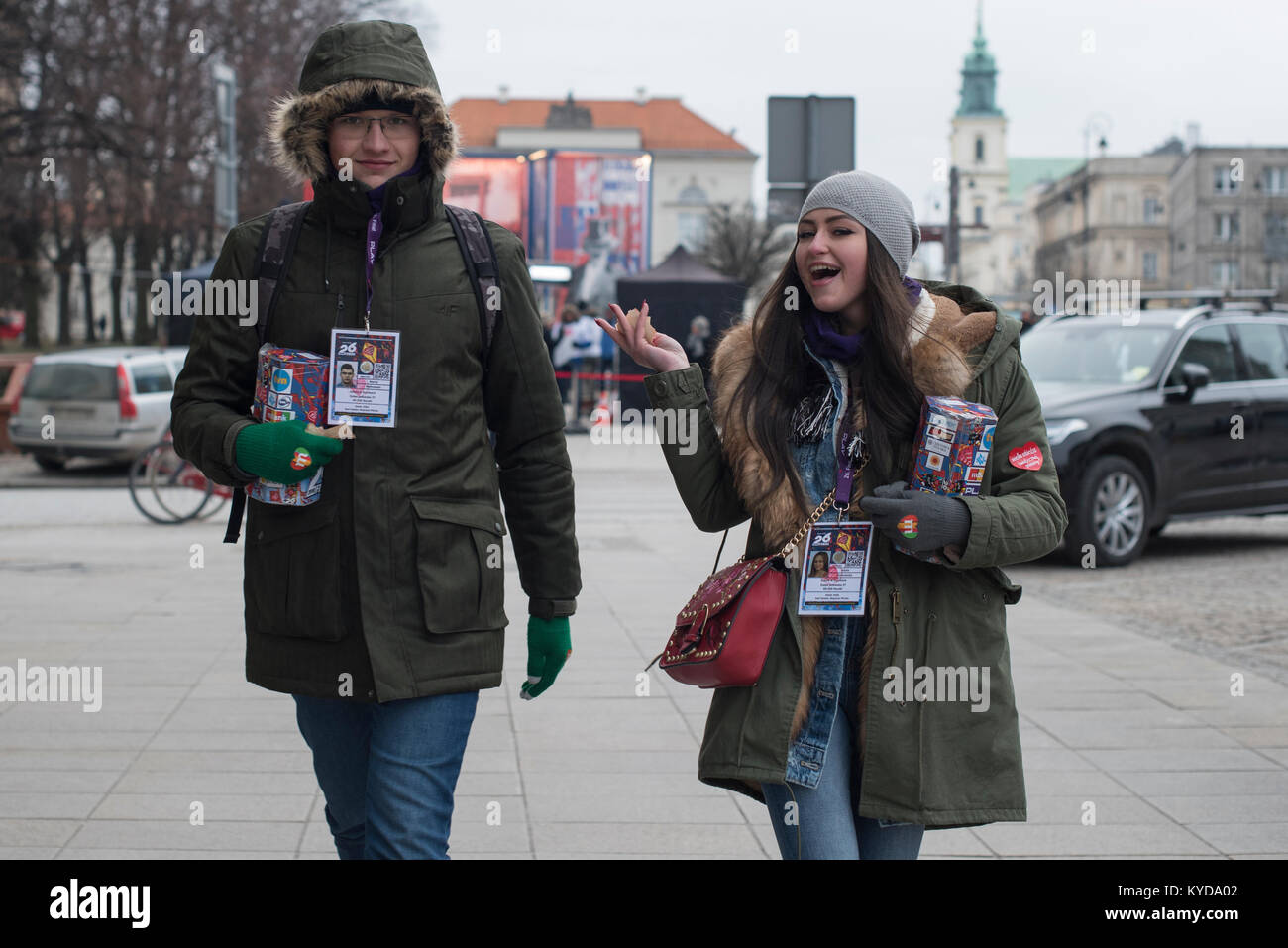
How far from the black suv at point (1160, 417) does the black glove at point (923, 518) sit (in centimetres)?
830

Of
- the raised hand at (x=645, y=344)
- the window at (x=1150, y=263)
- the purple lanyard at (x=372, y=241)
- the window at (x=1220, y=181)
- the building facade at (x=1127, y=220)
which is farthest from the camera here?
the window at (x=1150, y=263)

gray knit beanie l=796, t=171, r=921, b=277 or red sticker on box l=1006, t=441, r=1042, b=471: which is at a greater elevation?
gray knit beanie l=796, t=171, r=921, b=277

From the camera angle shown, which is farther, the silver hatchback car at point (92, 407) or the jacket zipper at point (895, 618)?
the silver hatchback car at point (92, 407)

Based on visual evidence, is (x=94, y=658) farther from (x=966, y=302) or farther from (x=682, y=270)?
(x=682, y=270)

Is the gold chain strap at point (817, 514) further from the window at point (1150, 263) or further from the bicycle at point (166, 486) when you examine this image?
the window at point (1150, 263)

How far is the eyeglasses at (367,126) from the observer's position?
3057mm

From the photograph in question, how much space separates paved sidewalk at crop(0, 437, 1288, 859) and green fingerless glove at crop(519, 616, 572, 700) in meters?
1.47

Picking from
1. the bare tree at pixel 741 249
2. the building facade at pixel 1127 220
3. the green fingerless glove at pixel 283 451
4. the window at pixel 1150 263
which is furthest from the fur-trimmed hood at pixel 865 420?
the window at pixel 1150 263

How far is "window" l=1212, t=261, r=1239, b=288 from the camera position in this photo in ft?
318

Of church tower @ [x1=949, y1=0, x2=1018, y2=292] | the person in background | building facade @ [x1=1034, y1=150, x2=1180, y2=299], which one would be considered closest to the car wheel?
the person in background

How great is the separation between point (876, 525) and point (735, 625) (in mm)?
298

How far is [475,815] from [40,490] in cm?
1379

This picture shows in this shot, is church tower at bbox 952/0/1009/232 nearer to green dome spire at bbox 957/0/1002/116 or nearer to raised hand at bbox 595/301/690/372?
green dome spire at bbox 957/0/1002/116
